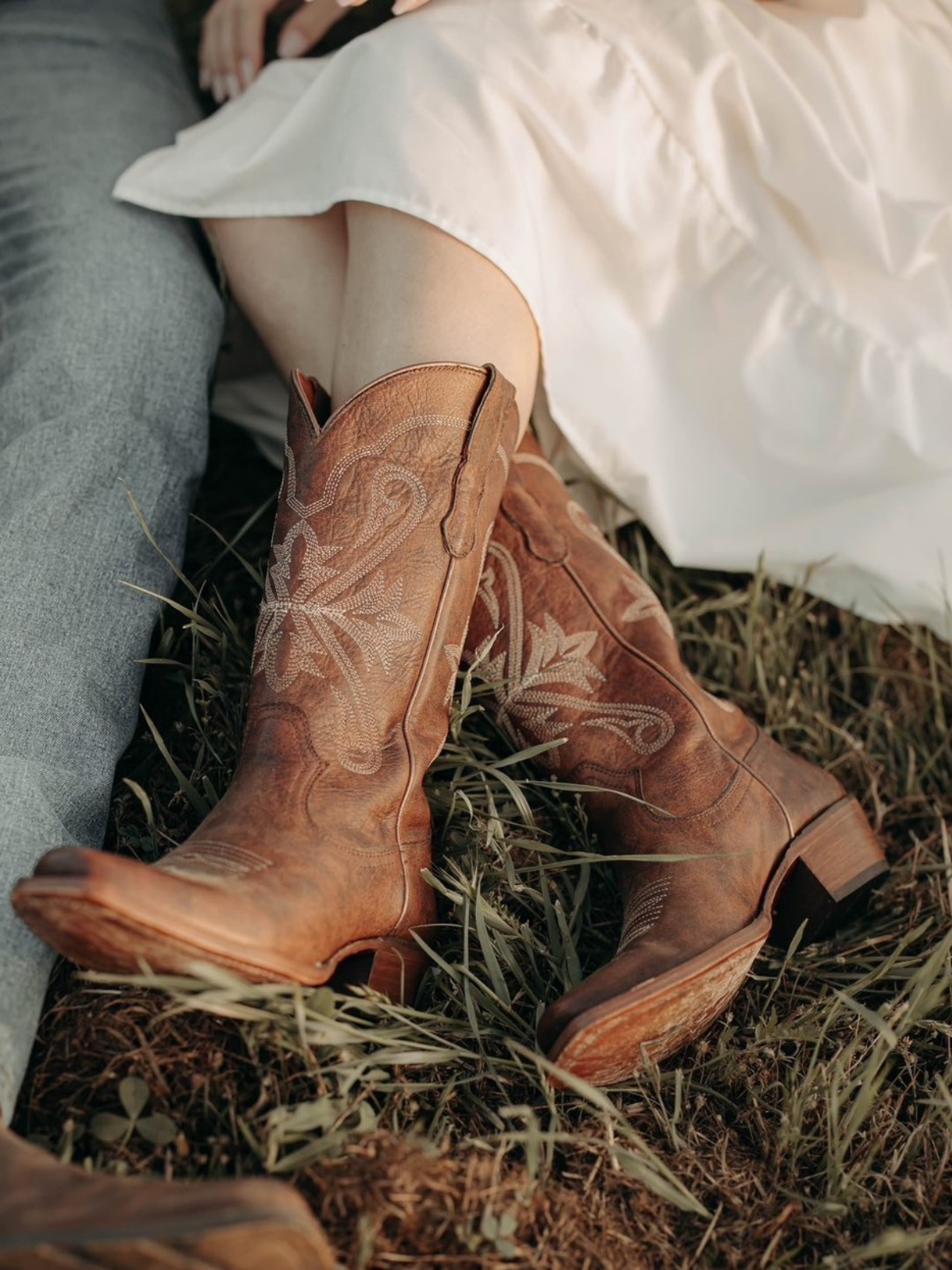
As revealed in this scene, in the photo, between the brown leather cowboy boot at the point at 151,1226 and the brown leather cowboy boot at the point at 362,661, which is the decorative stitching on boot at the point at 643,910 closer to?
the brown leather cowboy boot at the point at 362,661

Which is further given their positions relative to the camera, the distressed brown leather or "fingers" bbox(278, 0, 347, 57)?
"fingers" bbox(278, 0, 347, 57)

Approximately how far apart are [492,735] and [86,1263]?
865 mm

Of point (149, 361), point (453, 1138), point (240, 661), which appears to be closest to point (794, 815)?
point (453, 1138)

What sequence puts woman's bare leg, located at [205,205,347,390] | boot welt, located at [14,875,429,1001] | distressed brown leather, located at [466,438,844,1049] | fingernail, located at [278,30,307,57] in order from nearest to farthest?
1. boot welt, located at [14,875,429,1001]
2. distressed brown leather, located at [466,438,844,1049]
3. woman's bare leg, located at [205,205,347,390]
4. fingernail, located at [278,30,307,57]

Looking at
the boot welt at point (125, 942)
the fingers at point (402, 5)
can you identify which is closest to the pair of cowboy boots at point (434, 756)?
the boot welt at point (125, 942)

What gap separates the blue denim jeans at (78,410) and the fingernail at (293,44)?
0.22 metres

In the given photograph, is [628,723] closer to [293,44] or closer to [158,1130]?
[158,1130]

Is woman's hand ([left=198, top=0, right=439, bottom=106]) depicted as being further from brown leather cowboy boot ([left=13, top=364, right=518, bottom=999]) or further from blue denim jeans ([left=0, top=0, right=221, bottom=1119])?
brown leather cowboy boot ([left=13, top=364, right=518, bottom=999])

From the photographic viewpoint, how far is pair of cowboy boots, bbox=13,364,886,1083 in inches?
42.3

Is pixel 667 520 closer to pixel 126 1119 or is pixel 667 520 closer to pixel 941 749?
pixel 941 749

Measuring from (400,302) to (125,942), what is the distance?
0.82 metres

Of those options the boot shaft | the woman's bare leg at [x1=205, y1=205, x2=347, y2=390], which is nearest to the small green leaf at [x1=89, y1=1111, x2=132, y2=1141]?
the boot shaft

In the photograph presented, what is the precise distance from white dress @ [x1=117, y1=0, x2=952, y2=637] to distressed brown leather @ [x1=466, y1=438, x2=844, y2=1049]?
21 cm

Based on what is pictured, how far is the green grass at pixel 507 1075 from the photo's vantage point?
1.05 meters
